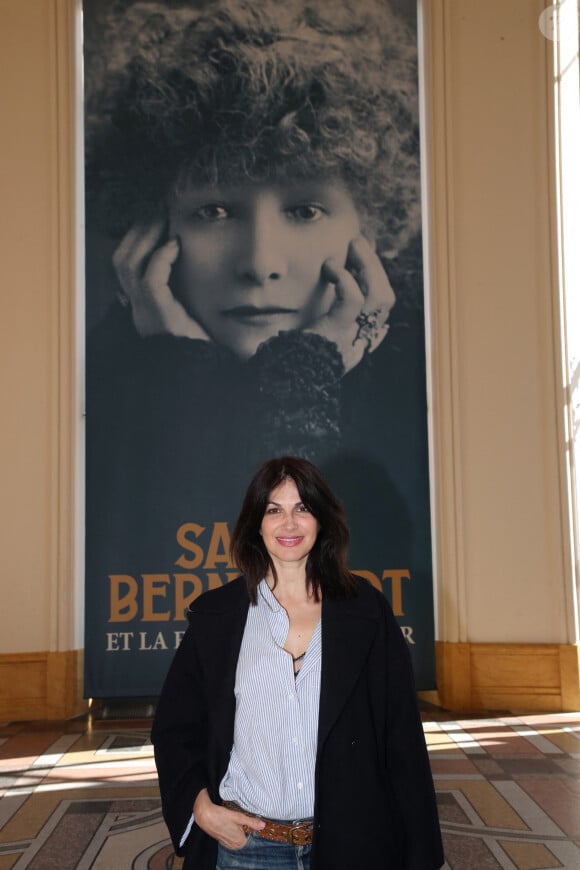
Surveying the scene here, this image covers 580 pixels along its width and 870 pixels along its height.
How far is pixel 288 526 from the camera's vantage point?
8.41ft

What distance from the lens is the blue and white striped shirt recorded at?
2.26 meters

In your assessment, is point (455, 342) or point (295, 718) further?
point (455, 342)

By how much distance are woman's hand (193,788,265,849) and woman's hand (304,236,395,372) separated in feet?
19.4

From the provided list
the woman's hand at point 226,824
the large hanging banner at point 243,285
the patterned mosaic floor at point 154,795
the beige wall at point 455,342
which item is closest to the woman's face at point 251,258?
the large hanging banner at point 243,285

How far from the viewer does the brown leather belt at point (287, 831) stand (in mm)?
2236

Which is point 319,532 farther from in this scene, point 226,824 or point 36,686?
point 36,686

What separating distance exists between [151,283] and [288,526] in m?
5.69

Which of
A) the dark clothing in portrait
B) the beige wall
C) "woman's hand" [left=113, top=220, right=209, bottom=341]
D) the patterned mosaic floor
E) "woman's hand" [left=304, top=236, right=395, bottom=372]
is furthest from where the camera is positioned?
"woman's hand" [left=304, top=236, right=395, bottom=372]

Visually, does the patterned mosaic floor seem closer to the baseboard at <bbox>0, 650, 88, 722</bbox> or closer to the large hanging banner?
the baseboard at <bbox>0, 650, 88, 722</bbox>

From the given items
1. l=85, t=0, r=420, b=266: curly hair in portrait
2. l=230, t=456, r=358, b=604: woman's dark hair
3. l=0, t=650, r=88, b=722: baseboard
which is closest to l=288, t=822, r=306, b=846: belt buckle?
l=230, t=456, r=358, b=604: woman's dark hair

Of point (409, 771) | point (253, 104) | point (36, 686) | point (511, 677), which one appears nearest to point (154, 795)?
point (36, 686)

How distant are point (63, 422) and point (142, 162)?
7.85ft

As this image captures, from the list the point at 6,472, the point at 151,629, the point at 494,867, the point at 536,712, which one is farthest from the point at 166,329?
the point at 494,867

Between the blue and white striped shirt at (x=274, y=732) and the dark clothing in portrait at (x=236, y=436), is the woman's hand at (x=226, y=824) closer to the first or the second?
the blue and white striped shirt at (x=274, y=732)
